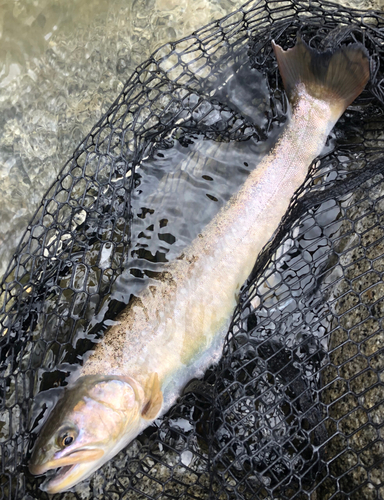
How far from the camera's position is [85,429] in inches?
74.1

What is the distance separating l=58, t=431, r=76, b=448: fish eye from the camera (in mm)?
1830

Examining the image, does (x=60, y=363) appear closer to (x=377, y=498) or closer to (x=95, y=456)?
(x=95, y=456)

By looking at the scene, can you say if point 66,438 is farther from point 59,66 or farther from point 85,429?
point 59,66

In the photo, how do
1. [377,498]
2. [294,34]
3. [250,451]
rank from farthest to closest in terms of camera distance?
[294,34] → [250,451] → [377,498]

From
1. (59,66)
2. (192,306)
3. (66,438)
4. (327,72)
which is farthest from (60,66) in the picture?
(66,438)

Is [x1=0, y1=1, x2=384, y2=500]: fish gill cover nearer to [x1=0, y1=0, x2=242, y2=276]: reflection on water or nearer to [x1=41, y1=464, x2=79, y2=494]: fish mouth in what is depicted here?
[x1=41, y1=464, x2=79, y2=494]: fish mouth

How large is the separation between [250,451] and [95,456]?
732 millimetres

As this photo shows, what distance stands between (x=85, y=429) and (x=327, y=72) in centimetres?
227

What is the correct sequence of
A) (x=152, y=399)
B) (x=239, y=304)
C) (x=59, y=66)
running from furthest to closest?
(x=59, y=66)
(x=239, y=304)
(x=152, y=399)

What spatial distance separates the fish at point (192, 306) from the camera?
75.2 inches

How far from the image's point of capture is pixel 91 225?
2.40 m

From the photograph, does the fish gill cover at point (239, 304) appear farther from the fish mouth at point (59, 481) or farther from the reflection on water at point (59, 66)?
the reflection on water at point (59, 66)

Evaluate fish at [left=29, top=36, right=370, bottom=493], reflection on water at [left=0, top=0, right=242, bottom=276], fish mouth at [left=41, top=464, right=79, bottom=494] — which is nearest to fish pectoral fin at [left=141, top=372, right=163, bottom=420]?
fish at [left=29, top=36, right=370, bottom=493]

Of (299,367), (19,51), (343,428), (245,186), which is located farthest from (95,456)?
(19,51)
